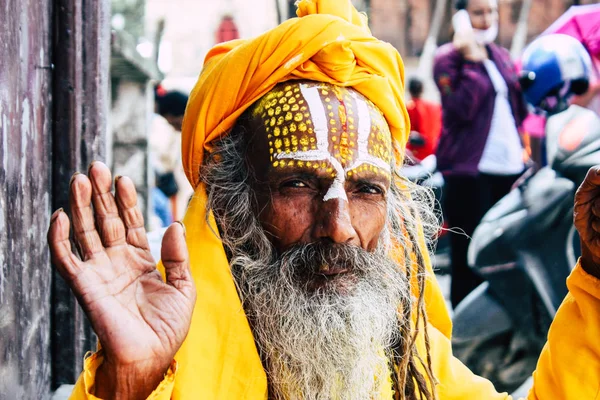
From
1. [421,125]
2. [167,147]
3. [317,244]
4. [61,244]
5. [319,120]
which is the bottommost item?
[167,147]

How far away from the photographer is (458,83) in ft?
18.3

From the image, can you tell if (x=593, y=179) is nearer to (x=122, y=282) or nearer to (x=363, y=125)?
(x=363, y=125)

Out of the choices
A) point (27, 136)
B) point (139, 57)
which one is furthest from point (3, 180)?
point (139, 57)

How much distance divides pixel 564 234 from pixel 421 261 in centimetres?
245

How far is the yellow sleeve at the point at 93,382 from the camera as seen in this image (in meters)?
1.66

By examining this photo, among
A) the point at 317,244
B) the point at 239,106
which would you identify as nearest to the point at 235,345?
the point at 317,244

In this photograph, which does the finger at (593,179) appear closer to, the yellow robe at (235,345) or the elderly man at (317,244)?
the elderly man at (317,244)

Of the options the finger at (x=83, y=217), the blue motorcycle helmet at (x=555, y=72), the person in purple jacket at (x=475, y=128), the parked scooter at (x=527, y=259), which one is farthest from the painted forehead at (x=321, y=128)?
the person in purple jacket at (x=475, y=128)

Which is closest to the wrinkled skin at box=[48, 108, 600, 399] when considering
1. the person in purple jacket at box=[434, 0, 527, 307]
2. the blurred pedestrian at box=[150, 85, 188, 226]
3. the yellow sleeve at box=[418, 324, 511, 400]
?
the yellow sleeve at box=[418, 324, 511, 400]

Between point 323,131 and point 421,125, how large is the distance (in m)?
5.45

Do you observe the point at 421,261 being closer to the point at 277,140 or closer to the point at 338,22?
the point at 277,140

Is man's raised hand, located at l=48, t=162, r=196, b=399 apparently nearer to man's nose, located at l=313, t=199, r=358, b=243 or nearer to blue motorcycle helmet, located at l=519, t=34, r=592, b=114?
man's nose, located at l=313, t=199, r=358, b=243

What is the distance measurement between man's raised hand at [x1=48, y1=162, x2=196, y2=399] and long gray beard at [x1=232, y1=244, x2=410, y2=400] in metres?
0.47

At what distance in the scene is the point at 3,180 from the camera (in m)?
1.91
